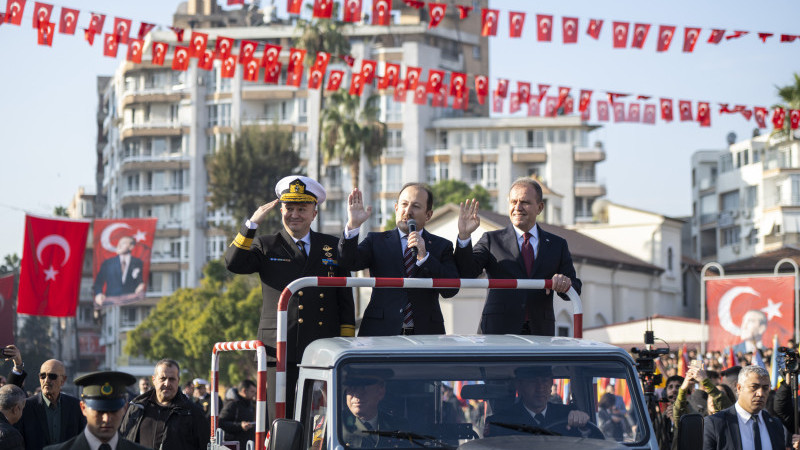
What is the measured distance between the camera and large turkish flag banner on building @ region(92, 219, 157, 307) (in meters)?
32.9

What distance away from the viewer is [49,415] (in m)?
11.6

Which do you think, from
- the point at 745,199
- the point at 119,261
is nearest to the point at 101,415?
the point at 119,261

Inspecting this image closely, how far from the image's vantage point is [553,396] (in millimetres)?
6996

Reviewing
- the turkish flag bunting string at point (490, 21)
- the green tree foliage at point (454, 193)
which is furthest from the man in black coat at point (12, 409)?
the green tree foliage at point (454, 193)

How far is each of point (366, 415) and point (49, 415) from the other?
5576 millimetres

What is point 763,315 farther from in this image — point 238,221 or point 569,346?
point 238,221

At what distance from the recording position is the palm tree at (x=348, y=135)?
7188 centimetres

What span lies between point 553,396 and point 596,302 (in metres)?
64.0

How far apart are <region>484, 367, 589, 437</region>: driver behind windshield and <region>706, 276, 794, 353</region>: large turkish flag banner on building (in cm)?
2859

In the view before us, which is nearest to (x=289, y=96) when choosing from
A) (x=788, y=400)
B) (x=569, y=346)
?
(x=788, y=400)

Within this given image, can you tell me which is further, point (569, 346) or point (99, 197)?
point (99, 197)

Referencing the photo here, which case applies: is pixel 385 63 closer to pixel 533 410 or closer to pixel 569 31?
pixel 569 31

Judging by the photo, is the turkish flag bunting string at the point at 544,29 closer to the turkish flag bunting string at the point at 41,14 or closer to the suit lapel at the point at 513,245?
the turkish flag bunting string at the point at 41,14

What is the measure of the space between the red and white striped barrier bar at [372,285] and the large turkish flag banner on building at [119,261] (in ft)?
81.2
